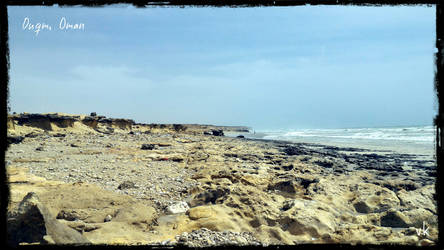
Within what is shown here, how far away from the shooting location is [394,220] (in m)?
5.49

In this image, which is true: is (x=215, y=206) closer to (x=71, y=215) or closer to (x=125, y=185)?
(x=71, y=215)

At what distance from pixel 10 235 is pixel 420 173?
14.5 m

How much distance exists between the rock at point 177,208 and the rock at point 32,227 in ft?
7.68

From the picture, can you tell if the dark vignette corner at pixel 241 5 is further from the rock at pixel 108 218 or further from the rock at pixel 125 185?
the rock at pixel 125 185

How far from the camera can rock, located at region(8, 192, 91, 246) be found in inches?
143

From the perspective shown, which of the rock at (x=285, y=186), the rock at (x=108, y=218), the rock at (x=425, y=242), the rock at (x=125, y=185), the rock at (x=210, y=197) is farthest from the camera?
the rock at (x=285, y=186)

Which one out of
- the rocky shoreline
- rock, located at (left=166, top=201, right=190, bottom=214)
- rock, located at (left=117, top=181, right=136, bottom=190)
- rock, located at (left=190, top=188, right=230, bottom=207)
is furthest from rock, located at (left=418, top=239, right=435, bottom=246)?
rock, located at (left=117, top=181, right=136, bottom=190)

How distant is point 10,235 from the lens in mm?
3676

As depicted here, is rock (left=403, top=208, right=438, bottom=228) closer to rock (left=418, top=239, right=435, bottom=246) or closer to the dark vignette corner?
rock (left=418, top=239, right=435, bottom=246)

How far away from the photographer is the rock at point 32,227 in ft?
11.9

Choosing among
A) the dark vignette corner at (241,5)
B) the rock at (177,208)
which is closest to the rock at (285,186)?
the rock at (177,208)

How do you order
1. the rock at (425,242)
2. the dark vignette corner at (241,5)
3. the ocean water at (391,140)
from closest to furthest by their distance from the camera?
the dark vignette corner at (241,5), the rock at (425,242), the ocean water at (391,140)

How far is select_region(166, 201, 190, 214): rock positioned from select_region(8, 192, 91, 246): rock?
7.68 ft

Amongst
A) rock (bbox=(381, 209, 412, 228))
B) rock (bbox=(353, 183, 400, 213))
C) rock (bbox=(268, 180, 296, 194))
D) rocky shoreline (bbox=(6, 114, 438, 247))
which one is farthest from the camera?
rock (bbox=(268, 180, 296, 194))
